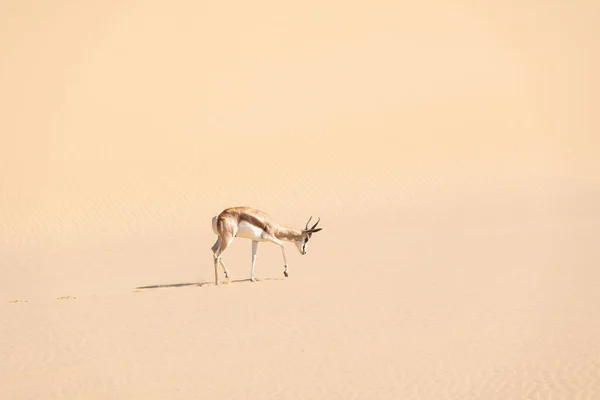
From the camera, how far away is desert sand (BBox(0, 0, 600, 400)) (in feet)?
35.9

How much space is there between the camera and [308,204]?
29438 mm

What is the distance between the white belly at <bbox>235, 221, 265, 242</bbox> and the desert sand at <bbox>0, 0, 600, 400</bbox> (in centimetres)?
111

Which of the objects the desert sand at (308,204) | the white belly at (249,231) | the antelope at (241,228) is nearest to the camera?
the desert sand at (308,204)

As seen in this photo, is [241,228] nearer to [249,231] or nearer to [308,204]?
[249,231]

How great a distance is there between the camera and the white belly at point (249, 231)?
17047 millimetres

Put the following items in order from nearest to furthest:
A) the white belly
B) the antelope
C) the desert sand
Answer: the desert sand < the antelope < the white belly

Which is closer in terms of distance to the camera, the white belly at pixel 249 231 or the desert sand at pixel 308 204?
the desert sand at pixel 308 204

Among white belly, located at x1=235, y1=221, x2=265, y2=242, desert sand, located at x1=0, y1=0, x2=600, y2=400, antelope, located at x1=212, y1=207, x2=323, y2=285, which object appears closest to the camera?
desert sand, located at x1=0, y1=0, x2=600, y2=400

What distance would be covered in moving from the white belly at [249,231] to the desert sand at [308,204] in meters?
1.11

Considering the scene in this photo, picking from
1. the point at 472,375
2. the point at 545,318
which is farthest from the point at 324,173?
the point at 472,375

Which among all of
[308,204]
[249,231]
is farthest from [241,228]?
[308,204]

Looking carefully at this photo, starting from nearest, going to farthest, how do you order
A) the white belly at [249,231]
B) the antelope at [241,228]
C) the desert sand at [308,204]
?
the desert sand at [308,204]
the antelope at [241,228]
the white belly at [249,231]

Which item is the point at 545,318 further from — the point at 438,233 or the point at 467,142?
the point at 467,142

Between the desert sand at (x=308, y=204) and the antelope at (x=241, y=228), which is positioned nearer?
the desert sand at (x=308, y=204)
